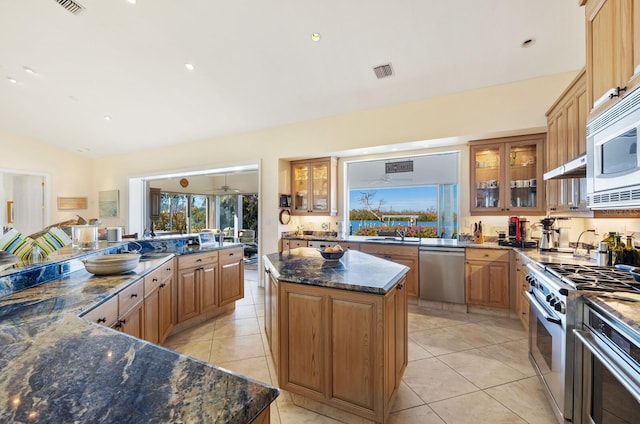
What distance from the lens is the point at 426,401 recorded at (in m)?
1.93

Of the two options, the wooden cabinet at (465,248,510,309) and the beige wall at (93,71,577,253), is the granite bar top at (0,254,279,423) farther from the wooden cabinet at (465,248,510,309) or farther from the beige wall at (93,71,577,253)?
the beige wall at (93,71,577,253)

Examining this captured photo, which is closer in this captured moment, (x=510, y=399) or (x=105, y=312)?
(x=105, y=312)

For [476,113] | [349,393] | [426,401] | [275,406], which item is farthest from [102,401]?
[476,113]

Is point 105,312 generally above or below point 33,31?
below

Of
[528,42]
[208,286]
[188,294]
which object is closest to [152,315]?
[188,294]

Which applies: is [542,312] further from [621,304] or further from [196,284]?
[196,284]

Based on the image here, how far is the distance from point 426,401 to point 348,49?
3324 millimetres

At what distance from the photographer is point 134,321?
2.00m

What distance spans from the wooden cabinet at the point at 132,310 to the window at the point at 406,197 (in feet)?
11.7

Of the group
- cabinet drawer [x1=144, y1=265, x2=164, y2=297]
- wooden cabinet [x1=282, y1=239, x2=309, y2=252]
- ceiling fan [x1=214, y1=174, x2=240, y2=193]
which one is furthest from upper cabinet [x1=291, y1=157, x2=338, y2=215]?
ceiling fan [x1=214, y1=174, x2=240, y2=193]

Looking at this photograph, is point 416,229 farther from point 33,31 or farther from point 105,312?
point 33,31

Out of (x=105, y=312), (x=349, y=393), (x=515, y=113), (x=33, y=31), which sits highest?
(x=33, y=31)

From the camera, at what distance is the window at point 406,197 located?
4402 mm

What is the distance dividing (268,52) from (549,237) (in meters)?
3.78
